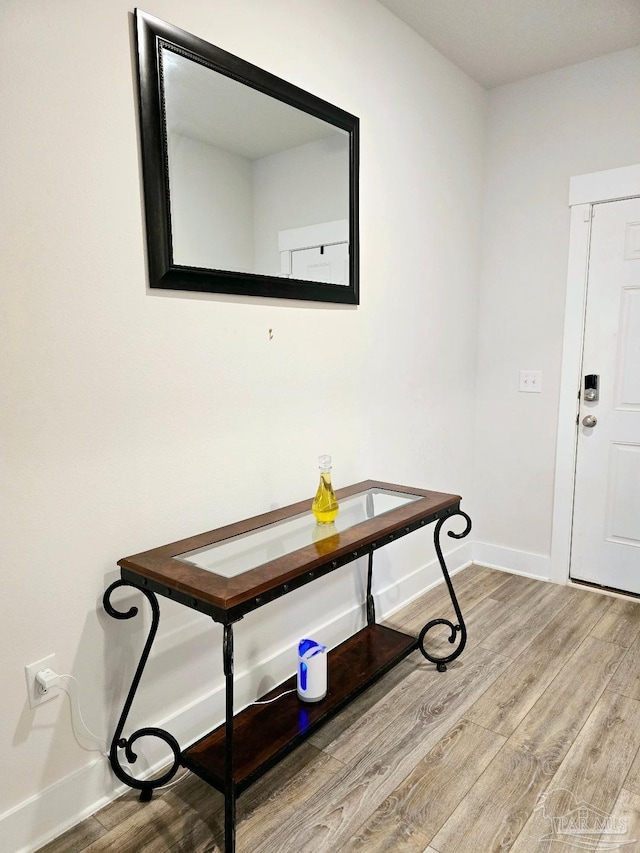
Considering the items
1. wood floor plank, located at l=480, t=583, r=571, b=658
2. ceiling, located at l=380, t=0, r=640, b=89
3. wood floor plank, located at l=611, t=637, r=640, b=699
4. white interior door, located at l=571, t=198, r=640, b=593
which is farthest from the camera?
white interior door, located at l=571, t=198, r=640, b=593

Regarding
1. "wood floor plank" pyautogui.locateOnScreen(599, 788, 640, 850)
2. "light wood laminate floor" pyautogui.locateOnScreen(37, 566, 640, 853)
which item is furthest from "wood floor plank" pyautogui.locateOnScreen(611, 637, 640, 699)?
"wood floor plank" pyautogui.locateOnScreen(599, 788, 640, 850)

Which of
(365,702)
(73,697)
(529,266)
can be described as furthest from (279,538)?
(529,266)

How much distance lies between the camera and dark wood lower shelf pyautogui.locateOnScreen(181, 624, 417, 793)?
58.8 inches

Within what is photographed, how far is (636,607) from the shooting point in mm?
2717

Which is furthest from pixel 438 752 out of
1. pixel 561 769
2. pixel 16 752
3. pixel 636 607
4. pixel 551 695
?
pixel 636 607

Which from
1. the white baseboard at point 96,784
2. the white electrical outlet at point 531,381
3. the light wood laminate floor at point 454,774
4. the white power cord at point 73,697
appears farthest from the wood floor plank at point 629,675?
the white power cord at point 73,697

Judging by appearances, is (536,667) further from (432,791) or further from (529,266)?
(529,266)

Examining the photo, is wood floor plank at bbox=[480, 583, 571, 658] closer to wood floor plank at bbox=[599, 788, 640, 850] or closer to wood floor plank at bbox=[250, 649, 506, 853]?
wood floor plank at bbox=[250, 649, 506, 853]

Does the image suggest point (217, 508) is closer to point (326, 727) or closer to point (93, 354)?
point (93, 354)

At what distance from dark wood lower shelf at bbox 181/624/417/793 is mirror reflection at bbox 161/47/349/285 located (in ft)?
4.42

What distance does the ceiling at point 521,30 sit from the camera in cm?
228

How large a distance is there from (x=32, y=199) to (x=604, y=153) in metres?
2.59

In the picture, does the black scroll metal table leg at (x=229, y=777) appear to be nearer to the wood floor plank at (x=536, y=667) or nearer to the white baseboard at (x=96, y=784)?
the white baseboard at (x=96, y=784)

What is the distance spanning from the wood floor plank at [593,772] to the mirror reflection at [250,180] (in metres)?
1.74
